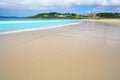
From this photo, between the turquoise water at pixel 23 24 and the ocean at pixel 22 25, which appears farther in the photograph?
the turquoise water at pixel 23 24

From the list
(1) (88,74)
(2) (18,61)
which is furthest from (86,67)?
(2) (18,61)

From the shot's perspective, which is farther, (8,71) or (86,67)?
(86,67)

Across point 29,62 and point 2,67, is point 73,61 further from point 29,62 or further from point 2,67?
point 2,67

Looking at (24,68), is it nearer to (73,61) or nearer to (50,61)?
(50,61)

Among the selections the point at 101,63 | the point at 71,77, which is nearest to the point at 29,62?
the point at 71,77

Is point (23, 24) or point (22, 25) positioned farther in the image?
point (23, 24)

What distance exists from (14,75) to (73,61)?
932 mm

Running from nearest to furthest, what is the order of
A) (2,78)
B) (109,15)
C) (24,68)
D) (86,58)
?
(2,78) < (24,68) < (86,58) < (109,15)

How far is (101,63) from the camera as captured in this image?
238 centimetres

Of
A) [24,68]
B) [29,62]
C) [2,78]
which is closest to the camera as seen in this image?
[2,78]

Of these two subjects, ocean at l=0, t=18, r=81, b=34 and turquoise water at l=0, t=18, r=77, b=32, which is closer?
ocean at l=0, t=18, r=81, b=34

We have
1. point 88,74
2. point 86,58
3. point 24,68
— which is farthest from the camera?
point 86,58

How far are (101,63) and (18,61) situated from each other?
1.22 metres

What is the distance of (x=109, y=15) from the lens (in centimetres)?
4750
